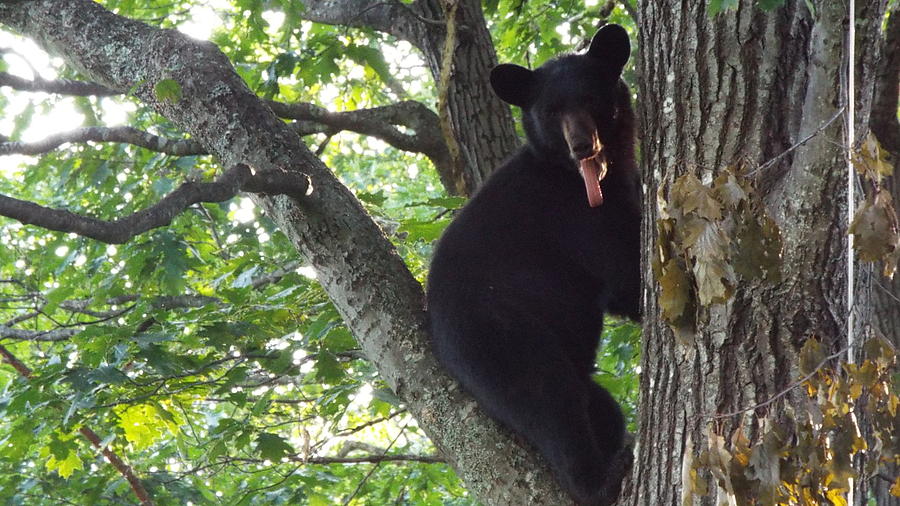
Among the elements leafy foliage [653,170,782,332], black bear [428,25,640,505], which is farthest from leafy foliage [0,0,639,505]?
leafy foliage [653,170,782,332]

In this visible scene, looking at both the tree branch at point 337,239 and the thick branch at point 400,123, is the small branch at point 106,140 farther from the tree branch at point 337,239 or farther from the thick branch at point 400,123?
the thick branch at point 400,123

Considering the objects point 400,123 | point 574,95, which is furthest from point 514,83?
point 400,123

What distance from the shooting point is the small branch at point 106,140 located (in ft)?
13.1

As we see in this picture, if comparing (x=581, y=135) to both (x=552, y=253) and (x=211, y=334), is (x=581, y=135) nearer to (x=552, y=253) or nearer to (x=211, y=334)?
(x=552, y=253)

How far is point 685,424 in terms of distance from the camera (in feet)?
8.36

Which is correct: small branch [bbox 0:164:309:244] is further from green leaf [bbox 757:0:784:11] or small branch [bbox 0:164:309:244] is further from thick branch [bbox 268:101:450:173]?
thick branch [bbox 268:101:450:173]

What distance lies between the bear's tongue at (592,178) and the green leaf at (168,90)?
181cm

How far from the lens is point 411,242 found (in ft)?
17.0

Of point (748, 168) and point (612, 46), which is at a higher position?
point (612, 46)

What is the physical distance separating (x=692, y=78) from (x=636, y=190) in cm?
170

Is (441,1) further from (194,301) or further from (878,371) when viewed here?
(878,371)

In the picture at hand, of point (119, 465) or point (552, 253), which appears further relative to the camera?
point (119, 465)

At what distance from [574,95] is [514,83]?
1.33 feet

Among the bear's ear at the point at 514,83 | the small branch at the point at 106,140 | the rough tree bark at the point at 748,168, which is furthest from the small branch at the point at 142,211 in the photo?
the bear's ear at the point at 514,83
